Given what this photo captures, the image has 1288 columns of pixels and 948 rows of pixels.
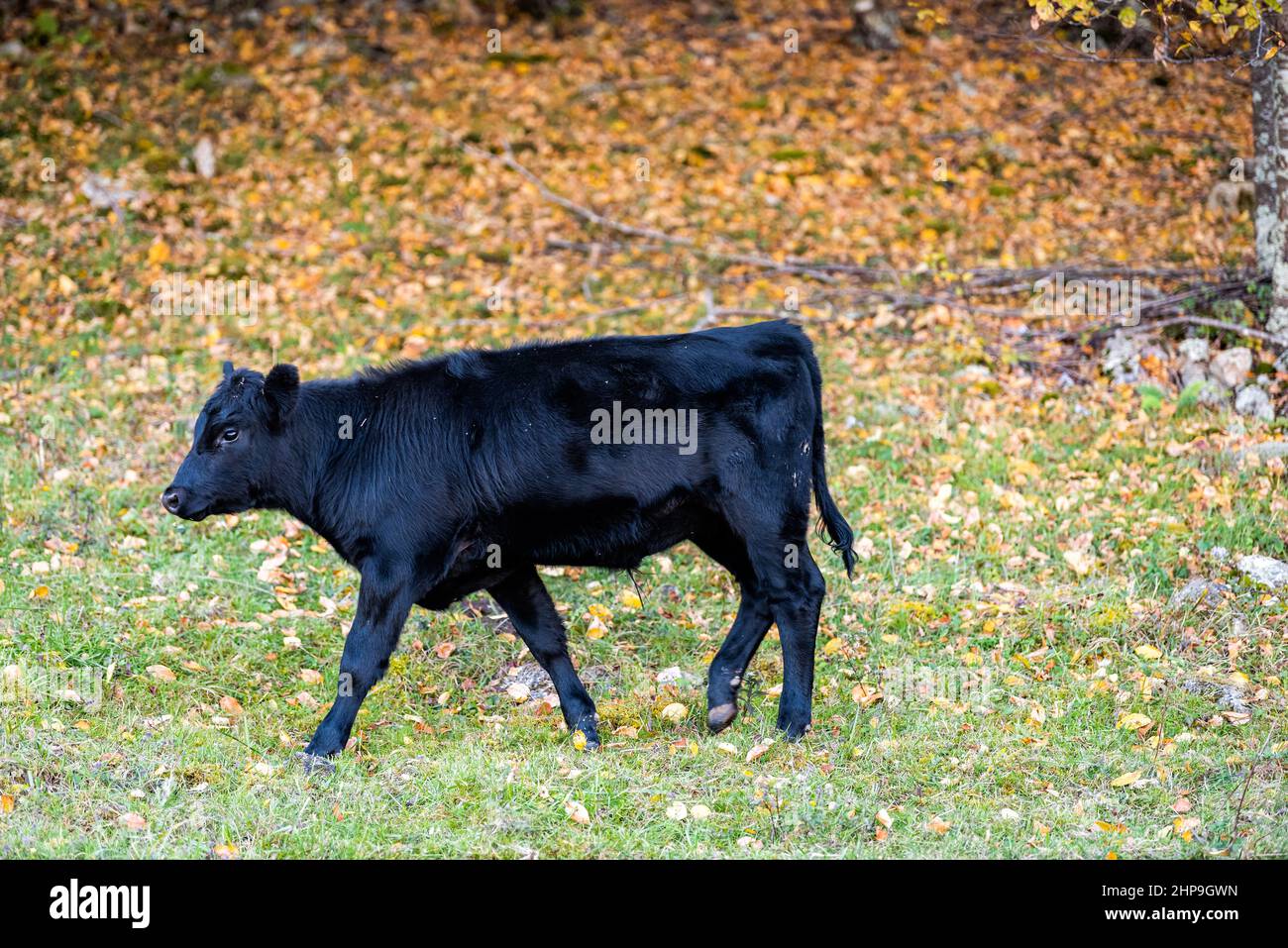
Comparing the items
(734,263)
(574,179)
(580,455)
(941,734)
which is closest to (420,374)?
(580,455)

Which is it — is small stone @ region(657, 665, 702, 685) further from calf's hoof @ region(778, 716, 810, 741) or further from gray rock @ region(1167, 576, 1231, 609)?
gray rock @ region(1167, 576, 1231, 609)

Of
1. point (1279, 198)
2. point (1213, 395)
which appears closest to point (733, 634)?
point (1213, 395)

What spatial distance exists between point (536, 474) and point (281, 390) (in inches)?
54.8

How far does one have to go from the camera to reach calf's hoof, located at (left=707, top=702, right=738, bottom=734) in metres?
7.11

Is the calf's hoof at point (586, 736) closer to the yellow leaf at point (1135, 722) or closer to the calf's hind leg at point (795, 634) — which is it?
the calf's hind leg at point (795, 634)

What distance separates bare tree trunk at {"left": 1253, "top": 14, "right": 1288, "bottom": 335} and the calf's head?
7566 millimetres

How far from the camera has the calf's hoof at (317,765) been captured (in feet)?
21.4

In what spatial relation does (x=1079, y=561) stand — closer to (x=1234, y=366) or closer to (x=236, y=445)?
(x=1234, y=366)

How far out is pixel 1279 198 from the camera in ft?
34.6

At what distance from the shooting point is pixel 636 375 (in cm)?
701

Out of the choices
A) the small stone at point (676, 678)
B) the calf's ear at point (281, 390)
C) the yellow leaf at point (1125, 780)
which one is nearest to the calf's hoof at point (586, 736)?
the small stone at point (676, 678)

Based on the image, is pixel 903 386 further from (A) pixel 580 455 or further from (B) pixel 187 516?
(B) pixel 187 516

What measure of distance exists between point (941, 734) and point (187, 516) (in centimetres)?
394

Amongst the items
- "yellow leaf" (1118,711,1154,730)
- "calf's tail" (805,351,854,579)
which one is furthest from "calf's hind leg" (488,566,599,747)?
"yellow leaf" (1118,711,1154,730)
